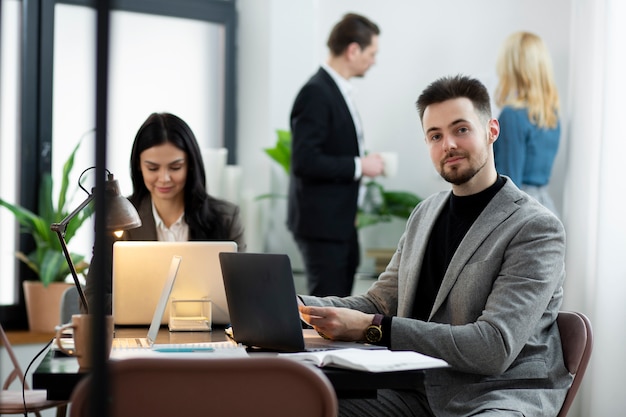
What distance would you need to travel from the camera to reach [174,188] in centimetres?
312

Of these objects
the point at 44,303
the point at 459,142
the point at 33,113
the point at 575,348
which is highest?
the point at 33,113

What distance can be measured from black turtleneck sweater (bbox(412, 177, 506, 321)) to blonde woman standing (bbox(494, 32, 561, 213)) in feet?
5.50

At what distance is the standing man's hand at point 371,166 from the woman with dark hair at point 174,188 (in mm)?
1421

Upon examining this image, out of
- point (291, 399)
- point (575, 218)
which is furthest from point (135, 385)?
point (575, 218)

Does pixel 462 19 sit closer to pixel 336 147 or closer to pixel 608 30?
pixel 336 147

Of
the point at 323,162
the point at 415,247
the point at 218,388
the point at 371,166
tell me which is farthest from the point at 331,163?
the point at 218,388

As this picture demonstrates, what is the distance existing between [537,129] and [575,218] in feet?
1.68

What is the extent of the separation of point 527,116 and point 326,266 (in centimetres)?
116

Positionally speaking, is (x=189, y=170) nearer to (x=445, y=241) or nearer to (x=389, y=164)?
(x=445, y=241)

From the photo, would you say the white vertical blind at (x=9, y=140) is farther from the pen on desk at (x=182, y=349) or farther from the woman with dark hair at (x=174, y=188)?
the pen on desk at (x=182, y=349)

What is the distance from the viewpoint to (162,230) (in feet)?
10.2

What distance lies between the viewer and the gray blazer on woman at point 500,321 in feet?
6.79

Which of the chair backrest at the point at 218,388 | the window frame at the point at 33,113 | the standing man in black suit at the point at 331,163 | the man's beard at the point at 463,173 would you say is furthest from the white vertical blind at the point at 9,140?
the chair backrest at the point at 218,388

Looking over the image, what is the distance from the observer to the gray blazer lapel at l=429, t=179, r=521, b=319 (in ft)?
7.39
